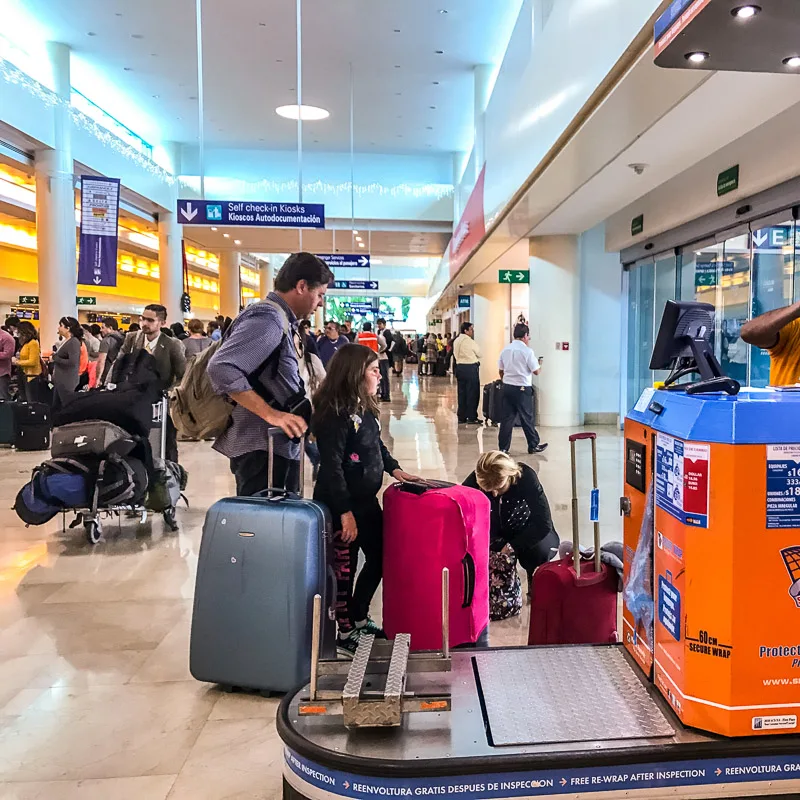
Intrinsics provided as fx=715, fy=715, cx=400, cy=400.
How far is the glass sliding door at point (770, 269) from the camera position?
22.6ft

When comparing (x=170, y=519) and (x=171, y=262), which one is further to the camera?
(x=171, y=262)

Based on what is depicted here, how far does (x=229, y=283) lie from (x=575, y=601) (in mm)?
22491

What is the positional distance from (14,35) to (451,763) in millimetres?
13414

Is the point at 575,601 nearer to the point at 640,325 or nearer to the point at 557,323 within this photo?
the point at 557,323

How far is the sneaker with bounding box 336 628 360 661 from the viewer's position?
9.57 ft

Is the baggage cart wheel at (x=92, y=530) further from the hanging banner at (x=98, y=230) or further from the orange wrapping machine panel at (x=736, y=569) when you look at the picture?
the hanging banner at (x=98, y=230)

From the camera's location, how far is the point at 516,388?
27.7 feet

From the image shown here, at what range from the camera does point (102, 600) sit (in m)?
3.69

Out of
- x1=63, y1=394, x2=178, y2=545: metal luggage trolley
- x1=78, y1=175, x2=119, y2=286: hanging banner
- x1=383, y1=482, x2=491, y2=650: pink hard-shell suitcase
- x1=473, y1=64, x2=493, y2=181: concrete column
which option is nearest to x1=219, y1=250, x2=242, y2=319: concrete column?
x1=78, y1=175, x2=119, y2=286: hanging banner

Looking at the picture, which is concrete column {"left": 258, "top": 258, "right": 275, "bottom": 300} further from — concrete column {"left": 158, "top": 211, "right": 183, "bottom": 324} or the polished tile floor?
the polished tile floor

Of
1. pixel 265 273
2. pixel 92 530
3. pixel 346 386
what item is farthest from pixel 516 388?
pixel 265 273

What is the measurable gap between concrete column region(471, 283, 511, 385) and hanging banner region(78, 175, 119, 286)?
9.01 metres

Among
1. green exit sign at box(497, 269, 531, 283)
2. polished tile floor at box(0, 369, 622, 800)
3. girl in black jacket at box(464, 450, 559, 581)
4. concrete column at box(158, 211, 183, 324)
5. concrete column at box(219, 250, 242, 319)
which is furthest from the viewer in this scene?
concrete column at box(219, 250, 242, 319)

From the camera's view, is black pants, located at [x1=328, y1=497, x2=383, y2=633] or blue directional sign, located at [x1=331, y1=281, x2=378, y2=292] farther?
blue directional sign, located at [x1=331, y1=281, x2=378, y2=292]
